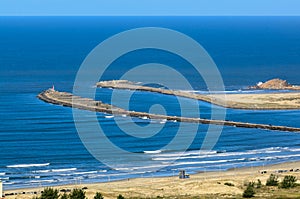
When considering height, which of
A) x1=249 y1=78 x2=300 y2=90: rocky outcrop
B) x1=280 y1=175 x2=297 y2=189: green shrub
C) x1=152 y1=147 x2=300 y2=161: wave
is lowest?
x1=280 y1=175 x2=297 y2=189: green shrub

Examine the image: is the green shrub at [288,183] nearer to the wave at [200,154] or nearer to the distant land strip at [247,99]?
the wave at [200,154]

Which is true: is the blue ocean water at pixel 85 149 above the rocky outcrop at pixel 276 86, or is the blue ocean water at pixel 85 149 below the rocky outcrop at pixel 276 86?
below

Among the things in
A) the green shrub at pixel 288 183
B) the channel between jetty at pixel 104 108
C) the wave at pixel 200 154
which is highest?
the channel between jetty at pixel 104 108

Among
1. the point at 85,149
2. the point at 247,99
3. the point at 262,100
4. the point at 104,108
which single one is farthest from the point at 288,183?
the point at 247,99

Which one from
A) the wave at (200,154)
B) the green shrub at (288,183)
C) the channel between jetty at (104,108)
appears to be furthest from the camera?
the channel between jetty at (104,108)

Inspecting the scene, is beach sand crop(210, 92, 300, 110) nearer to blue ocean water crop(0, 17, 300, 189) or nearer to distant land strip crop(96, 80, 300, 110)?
distant land strip crop(96, 80, 300, 110)

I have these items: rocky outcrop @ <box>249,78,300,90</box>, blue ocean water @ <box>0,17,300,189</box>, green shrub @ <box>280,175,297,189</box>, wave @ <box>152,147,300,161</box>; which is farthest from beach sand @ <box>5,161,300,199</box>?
rocky outcrop @ <box>249,78,300,90</box>

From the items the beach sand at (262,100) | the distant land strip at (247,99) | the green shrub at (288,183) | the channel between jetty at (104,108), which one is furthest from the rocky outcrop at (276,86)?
the green shrub at (288,183)
